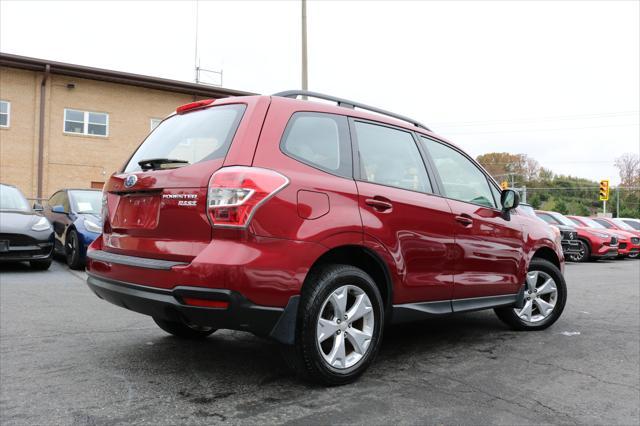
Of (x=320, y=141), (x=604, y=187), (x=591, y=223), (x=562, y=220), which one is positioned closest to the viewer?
(x=320, y=141)

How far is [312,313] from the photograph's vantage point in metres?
3.12

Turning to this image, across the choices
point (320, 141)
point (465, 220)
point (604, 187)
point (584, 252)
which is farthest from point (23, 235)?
point (604, 187)

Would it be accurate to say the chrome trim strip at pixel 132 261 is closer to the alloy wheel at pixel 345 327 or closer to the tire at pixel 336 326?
the tire at pixel 336 326

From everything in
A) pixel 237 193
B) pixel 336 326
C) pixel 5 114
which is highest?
pixel 5 114

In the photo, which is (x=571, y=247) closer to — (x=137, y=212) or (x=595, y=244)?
(x=595, y=244)

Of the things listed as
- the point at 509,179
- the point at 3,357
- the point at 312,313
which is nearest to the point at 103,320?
the point at 3,357

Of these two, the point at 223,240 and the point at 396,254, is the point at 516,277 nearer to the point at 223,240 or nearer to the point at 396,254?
the point at 396,254

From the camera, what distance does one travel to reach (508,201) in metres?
4.84

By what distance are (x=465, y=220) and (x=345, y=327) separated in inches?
61.5

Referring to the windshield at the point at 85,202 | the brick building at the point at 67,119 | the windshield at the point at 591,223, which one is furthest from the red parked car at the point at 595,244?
the brick building at the point at 67,119

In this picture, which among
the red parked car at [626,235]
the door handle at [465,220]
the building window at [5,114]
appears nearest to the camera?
the door handle at [465,220]

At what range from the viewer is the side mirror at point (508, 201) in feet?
15.9

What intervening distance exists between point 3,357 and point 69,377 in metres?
0.77

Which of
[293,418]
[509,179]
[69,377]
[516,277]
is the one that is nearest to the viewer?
[293,418]
